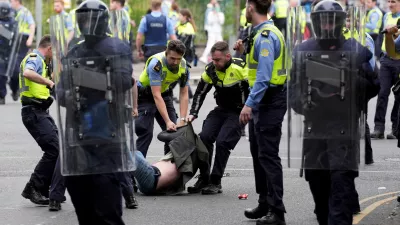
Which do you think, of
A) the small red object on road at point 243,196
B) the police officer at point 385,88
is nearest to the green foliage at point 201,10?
the police officer at point 385,88

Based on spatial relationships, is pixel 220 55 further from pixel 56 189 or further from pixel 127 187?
pixel 56 189

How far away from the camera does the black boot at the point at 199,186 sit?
36.3 ft

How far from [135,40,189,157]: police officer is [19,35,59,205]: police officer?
1.24 meters

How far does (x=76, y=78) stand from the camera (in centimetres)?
669

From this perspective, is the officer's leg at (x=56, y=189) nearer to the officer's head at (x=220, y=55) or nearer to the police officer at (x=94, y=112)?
the officer's head at (x=220, y=55)

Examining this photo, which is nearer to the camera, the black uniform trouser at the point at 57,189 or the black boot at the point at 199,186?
the black uniform trouser at the point at 57,189

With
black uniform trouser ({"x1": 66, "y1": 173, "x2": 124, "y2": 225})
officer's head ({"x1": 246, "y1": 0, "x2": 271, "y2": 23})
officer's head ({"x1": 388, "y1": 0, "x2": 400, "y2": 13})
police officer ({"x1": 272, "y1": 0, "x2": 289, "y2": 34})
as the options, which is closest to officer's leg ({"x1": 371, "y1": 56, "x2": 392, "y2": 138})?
officer's head ({"x1": 388, "y1": 0, "x2": 400, "y2": 13})

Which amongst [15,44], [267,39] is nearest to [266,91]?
[267,39]

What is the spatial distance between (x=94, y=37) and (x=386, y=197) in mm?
4824

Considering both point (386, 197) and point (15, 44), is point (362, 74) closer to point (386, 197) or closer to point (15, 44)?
point (386, 197)

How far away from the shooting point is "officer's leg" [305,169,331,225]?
24.7 ft

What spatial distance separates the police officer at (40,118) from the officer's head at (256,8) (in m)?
2.34

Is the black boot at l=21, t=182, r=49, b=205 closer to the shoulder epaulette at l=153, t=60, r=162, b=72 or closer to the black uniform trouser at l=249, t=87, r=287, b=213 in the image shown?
the shoulder epaulette at l=153, t=60, r=162, b=72

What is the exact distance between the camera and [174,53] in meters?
10.8
